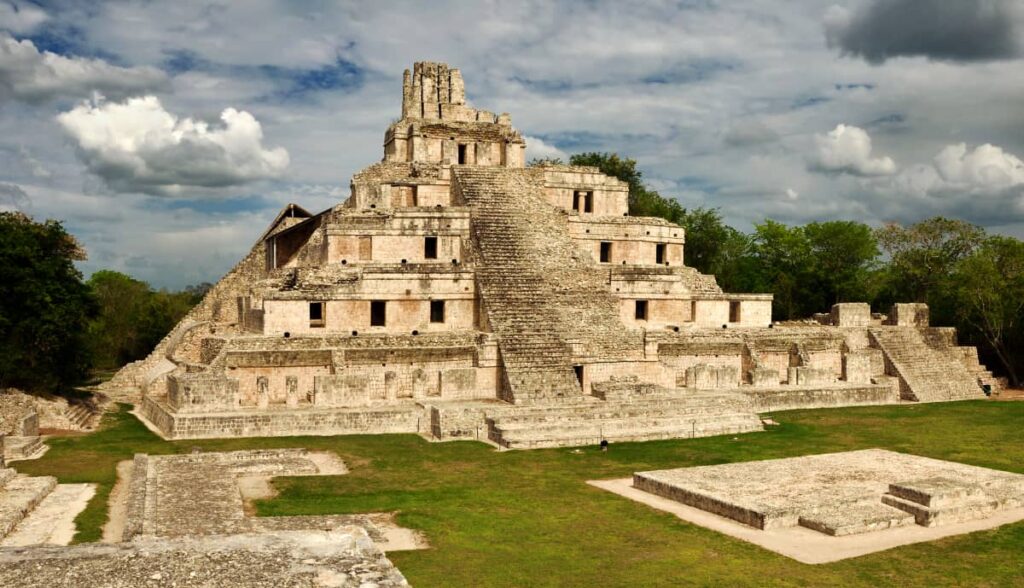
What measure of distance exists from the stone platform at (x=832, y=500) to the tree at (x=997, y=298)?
68.8 feet

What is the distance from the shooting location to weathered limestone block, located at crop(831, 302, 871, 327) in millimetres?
32875

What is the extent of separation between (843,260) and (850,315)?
16.6 m

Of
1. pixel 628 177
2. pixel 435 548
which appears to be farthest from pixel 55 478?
pixel 628 177

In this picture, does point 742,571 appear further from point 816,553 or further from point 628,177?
point 628,177

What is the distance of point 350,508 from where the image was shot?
14.5 meters

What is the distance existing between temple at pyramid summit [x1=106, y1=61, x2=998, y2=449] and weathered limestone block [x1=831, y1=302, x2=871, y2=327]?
9cm

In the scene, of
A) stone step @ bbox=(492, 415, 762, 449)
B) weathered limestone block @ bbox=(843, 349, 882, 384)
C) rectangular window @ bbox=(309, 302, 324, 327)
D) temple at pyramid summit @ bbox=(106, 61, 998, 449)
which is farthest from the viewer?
weathered limestone block @ bbox=(843, 349, 882, 384)

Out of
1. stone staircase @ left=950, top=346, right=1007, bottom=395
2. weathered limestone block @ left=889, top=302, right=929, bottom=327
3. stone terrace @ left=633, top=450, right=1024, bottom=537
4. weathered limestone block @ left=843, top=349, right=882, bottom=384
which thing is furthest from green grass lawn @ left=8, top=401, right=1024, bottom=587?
weathered limestone block @ left=889, top=302, right=929, bottom=327

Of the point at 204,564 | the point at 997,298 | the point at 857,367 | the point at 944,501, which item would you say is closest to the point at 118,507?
the point at 204,564

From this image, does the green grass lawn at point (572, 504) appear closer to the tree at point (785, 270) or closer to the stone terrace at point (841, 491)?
the stone terrace at point (841, 491)

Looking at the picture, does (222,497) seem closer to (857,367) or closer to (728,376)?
(728,376)

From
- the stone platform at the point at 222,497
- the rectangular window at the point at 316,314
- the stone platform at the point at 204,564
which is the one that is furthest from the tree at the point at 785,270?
the stone platform at the point at 204,564

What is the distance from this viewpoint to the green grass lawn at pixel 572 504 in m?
11.4

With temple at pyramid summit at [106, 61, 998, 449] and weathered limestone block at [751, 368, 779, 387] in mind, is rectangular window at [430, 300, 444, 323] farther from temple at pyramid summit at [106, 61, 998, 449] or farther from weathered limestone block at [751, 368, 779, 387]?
weathered limestone block at [751, 368, 779, 387]
